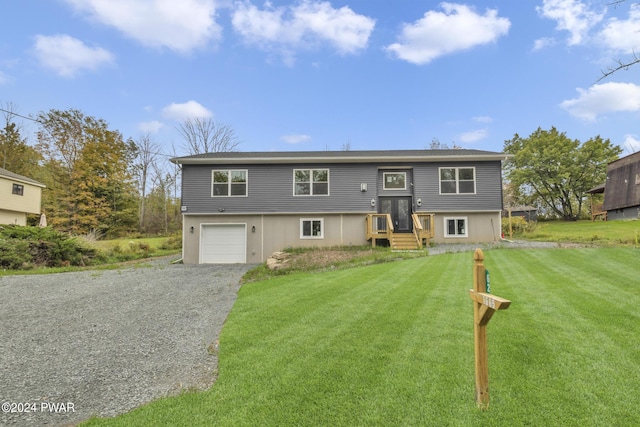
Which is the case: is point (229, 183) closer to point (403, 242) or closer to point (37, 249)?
point (37, 249)

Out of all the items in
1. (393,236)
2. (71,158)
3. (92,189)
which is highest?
(71,158)

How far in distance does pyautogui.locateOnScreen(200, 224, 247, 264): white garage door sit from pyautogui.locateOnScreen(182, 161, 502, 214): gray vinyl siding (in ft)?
2.53

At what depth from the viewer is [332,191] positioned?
14.0m

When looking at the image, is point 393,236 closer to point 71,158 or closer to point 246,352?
point 246,352

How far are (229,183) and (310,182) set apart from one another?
12.0ft

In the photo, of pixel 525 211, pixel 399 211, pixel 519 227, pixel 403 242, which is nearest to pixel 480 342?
pixel 403 242

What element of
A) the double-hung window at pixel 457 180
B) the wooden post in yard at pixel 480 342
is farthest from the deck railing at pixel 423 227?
the wooden post in yard at pixel 480 342

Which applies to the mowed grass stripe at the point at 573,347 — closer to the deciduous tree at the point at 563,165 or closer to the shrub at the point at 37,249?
the shrub at the point at 37,249

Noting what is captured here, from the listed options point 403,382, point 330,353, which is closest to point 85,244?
point 330,353

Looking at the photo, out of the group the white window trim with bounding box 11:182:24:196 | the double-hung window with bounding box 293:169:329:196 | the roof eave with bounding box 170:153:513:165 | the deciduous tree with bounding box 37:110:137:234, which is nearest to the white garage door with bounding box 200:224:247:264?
the roof eave with bounding box 170:153:513:165

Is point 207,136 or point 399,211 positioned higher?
point 207,136

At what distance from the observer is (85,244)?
554 inches

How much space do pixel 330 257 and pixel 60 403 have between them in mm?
8733

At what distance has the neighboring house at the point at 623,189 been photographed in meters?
21.2
